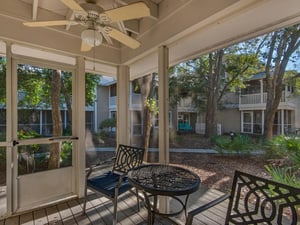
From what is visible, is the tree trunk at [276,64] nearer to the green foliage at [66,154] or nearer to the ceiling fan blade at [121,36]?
the ceiling fan blade at [121,36]

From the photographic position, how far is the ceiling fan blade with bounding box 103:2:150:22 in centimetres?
138

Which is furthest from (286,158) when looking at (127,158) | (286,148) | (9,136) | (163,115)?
(9,136)

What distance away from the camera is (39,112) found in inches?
99.7

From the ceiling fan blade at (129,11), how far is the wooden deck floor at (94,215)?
208 cm

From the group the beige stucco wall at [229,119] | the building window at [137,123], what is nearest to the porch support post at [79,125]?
the building window at [137,123]

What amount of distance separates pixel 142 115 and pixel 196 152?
1.14 meters

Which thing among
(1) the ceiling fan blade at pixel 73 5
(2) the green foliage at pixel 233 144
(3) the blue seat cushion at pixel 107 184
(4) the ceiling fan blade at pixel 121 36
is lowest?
(3) the blue seat cushion at pixel 107 184

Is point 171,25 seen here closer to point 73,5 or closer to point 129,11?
point 129,11

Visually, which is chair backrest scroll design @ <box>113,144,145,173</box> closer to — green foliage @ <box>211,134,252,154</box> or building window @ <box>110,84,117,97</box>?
building window @ <box>110,84,117,97</box>

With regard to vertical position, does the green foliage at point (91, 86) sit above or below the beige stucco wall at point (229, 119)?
above

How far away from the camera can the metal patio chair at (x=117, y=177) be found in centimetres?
201

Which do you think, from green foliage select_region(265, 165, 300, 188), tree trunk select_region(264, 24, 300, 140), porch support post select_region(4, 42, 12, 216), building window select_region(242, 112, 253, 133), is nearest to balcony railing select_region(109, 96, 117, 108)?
porch support post select_region(4, 42, 12, 216)

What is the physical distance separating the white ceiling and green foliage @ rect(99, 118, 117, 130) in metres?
0.97

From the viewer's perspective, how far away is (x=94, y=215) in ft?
7.57
